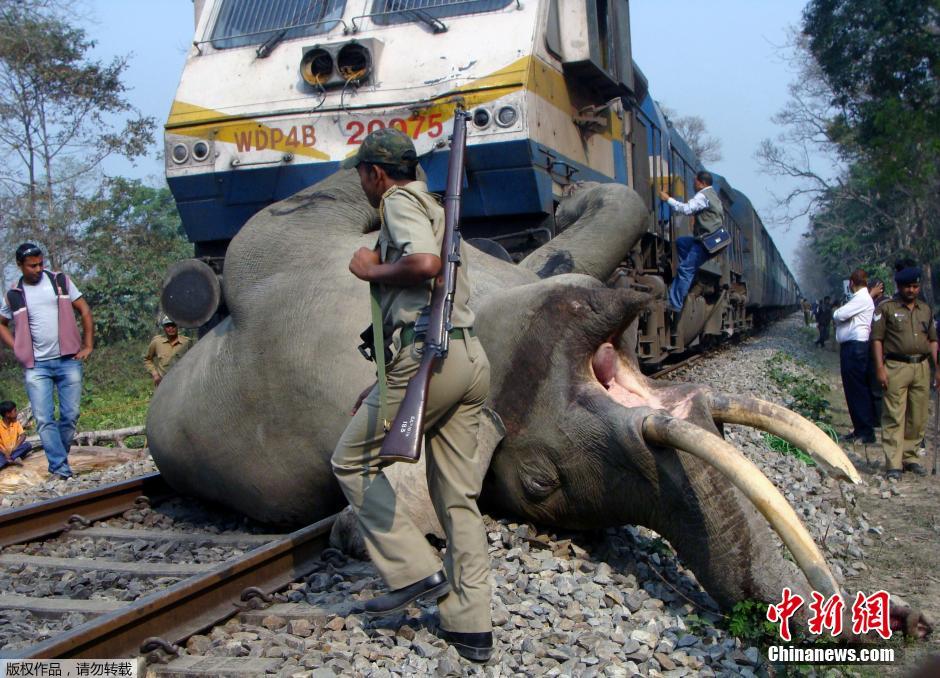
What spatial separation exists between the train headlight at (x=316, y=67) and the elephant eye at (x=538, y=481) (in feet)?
13.1

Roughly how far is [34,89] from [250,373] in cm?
2112

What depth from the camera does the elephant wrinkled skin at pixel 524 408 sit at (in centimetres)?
346

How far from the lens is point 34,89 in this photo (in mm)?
22766

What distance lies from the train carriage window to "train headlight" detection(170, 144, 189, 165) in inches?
68.3

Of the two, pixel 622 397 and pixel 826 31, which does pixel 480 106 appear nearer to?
pixel 622 397

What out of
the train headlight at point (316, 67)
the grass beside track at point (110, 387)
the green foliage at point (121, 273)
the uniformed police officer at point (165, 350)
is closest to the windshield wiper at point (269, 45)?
the train headlight at point (316, 67)

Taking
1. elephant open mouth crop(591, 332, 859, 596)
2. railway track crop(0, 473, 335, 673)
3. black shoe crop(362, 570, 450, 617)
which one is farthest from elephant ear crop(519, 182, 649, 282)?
black shoe crop(362, 570, 450, 617)

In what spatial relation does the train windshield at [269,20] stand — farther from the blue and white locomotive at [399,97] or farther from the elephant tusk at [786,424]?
the elephant tusk at [786,424]

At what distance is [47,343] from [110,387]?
12.9 meters

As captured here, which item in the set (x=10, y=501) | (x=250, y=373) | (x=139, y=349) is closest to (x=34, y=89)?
(x=139, y=349)

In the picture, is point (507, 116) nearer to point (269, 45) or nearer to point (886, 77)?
point (269, 45)

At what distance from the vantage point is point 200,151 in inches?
281

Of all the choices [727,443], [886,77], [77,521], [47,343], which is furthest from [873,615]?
[886,77]

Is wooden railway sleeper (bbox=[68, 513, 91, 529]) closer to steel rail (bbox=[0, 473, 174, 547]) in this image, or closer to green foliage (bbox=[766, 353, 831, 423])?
steel rail (bbox=[0, 473, 174, 547])
